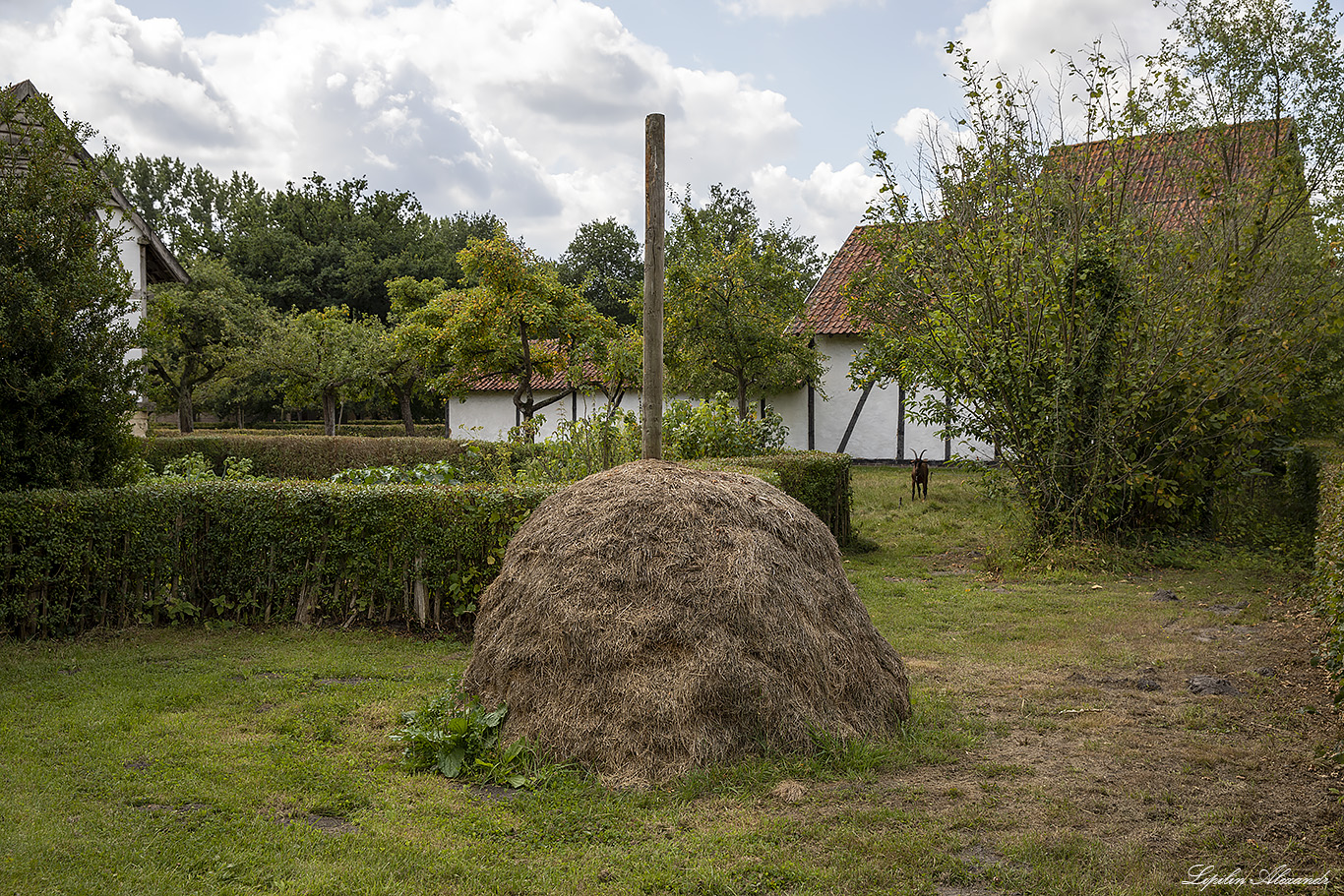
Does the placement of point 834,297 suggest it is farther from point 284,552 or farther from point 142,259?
point 284,552

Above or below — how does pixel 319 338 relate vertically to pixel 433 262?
below

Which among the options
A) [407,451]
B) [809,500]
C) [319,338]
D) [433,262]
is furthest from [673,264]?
[433,262]

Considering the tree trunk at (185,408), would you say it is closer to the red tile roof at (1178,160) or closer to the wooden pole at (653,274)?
the red tile roof at (1178,160)

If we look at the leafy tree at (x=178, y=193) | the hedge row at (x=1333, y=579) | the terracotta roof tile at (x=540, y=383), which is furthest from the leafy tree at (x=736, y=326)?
the leafy tree at (x=178, y=193)

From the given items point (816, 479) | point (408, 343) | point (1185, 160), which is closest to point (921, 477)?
point (816, 479)

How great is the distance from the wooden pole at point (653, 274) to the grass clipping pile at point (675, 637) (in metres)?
0.72

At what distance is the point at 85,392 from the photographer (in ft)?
25.1

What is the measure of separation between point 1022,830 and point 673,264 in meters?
19.6

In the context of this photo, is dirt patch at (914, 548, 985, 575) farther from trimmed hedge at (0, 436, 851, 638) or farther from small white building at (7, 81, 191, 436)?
small white building at (7, 81, 191, 436)

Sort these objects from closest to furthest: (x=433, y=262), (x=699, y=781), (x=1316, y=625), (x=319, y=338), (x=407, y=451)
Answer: (x=699, y=781), (x=1316, y=625), (x=407, y=451), (x=319, y=338), (x=433, y=262)

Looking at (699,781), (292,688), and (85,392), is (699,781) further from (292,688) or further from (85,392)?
(85,392)

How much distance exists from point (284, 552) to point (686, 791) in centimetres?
491

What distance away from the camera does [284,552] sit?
766 cm

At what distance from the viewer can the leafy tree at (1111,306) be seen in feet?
34.5
